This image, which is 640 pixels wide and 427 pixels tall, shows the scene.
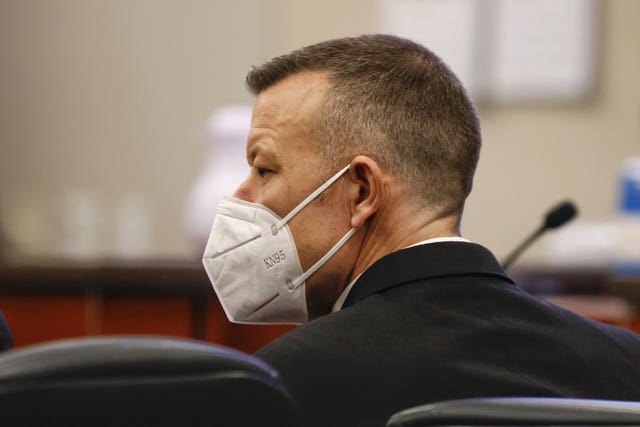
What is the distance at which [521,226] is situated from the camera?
416 cm

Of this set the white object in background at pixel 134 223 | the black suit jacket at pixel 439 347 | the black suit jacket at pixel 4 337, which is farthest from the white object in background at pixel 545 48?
the black suit jacket at pixel 4 337

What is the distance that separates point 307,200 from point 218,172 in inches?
57.4

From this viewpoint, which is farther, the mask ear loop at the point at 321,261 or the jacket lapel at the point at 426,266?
the mask ear loop at the point at 321,261

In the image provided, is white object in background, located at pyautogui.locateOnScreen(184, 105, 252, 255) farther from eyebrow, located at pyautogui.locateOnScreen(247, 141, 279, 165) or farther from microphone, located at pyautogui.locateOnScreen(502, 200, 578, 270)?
eyebrow, located at pyautogui.locateOnScreen(247, 141, 279, 165)

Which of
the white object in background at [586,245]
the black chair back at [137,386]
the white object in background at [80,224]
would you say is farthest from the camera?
the white object in background at [80,224]

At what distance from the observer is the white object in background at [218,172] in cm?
263

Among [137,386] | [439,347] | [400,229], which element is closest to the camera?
[137,386]

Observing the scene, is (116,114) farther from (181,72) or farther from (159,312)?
(159,312)

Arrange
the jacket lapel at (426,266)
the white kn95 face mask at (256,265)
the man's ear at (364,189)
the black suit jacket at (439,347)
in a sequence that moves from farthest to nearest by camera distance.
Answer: the white kn95 face mask at (256,265) → the man's ear at (364,189) → the jacket lapel at (426,266) → the black suit jacket at (439,347)

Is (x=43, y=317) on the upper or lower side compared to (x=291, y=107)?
lower

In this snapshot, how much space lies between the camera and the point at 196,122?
13.7 ft

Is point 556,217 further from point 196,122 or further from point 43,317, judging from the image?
point 196,122

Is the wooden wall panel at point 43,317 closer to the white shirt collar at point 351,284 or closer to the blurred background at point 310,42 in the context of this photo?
the white shirt collar at point 351,284

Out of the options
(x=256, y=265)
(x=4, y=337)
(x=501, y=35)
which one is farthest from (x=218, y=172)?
(x=501, y=35)
